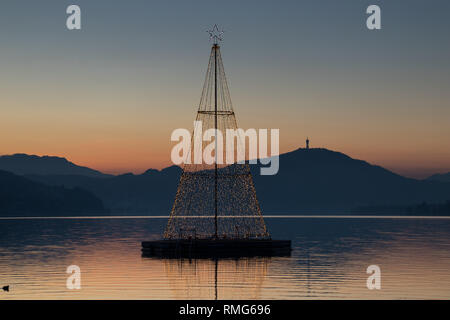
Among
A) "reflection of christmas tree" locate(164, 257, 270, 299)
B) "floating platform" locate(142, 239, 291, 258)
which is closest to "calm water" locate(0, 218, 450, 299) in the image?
"reflection of christmas tree" locate(164, 257, 270, 299)

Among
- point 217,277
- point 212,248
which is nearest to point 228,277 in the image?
point 217,277

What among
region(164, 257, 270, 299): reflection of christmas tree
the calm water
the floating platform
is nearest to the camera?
the calm water

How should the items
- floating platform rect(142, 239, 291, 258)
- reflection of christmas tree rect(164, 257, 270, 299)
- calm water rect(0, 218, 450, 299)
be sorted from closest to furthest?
calm water rect(0, 218, 450, 299), reflection of christmas tree rect(164, 257, 270, 299), floating platform rect(142, 239, 291, 258)

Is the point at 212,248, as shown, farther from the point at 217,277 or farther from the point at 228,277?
the point at 228,277

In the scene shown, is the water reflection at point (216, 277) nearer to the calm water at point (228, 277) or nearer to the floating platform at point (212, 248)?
the calm water at point (228, 277)

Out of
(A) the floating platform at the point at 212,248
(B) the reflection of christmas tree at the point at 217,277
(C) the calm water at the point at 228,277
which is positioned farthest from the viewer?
(A) the floating platform at the point at 212,248

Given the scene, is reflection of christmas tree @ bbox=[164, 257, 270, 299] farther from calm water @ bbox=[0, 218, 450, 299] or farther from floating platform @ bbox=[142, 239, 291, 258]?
floating platform @ bbox=[142, 239, 291, 258]

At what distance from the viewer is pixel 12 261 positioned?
6912 cm

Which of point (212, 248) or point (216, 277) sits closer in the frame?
point (216, 277)

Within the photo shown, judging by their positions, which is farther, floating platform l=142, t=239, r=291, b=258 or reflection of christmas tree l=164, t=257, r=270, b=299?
floating platform l=142, t=239, r=291, b=258

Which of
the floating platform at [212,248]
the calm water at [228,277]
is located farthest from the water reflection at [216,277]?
the floating platform at [212,248]

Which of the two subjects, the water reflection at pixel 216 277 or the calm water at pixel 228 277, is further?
the water reflection at pixel 216 277

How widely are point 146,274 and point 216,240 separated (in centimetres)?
1308
